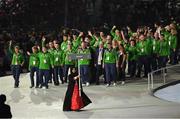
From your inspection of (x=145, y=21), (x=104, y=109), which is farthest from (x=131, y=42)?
(x=145, y=21)

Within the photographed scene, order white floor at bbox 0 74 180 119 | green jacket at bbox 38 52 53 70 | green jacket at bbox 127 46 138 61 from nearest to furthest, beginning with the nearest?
white floor at bbox 0 74 180 119
green jacket at bbox 38 52 53 70
green jacket at bbox 127 46 138 61

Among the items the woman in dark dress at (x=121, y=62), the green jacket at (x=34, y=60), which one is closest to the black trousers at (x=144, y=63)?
the woman in dark dress at (x=121, y=62)

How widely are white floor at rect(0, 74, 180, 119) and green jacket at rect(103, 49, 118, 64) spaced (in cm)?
109

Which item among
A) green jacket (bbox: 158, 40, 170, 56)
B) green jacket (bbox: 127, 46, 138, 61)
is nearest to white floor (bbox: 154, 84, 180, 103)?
green jacket (bbox: 158, 40, 170, 56)

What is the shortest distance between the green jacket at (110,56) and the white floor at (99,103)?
1092 millimetres

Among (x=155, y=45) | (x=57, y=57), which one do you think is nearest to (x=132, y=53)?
(x=155, y=45)

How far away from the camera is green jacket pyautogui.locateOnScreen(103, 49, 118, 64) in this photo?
22.1m

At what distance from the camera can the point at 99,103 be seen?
61.4ft

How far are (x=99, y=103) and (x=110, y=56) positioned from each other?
3.81m

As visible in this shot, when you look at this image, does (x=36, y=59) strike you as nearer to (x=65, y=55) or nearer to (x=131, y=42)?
(x=65, y=55)

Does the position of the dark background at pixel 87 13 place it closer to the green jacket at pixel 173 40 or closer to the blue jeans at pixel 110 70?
the green jacket at pixel 173 40

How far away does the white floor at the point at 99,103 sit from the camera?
54.5 ft

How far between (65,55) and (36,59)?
126 cm

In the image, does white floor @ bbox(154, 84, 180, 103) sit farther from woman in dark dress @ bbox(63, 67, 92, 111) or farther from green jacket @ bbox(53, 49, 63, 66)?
green jacket @ bbox(53, 49, 63, 66)
